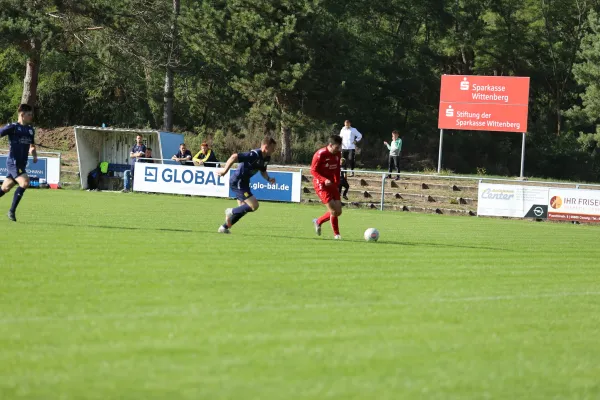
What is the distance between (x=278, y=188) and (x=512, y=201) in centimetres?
794

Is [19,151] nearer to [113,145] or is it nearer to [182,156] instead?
[182,156]

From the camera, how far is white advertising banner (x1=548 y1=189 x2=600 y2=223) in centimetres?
2828

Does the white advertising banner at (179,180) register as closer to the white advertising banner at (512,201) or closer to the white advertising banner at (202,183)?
the white advertising banner at (202,183)

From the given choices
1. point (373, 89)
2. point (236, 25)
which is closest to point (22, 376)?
point (236, 25)

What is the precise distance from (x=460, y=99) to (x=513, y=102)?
77.5 inches

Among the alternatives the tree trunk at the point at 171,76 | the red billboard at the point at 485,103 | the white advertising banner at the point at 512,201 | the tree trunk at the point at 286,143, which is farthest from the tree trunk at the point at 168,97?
the white advertising banner at the point at 512,201

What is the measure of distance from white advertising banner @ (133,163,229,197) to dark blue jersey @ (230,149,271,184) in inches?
626

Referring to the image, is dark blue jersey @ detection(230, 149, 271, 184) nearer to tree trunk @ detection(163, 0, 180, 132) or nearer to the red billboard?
the red billboard

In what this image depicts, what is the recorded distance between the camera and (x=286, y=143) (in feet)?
165

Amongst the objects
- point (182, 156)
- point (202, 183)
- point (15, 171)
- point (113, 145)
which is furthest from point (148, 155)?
point (15, 171)

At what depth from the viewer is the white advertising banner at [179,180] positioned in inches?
1310

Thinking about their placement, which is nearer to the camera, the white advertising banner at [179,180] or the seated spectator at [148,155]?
the white advertising banner at [179,180]

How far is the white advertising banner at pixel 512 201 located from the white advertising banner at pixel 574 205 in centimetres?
25

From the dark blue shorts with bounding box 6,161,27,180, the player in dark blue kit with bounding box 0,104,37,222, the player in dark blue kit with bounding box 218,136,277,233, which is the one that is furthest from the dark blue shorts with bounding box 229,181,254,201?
the dark blue shorts with bounding box 6,161,27,180
